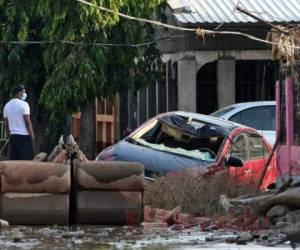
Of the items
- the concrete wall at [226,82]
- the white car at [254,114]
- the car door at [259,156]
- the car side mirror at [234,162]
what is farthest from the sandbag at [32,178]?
the concrete wall at [226,82]

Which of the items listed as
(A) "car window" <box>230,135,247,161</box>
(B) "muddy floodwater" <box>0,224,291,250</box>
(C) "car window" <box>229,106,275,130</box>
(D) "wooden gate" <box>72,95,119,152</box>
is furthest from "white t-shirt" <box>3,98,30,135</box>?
(D) "wooden gate" <box>72,95,119,152</box>

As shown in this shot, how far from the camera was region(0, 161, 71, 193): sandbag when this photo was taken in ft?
49.6

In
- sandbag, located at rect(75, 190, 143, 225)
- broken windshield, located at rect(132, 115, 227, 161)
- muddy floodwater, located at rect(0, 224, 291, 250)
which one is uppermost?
broken windshield, located at rect(132, 115, 227, 161)

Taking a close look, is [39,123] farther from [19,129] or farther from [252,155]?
[252,155]

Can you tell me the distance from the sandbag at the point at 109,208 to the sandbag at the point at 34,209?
0.24 meters

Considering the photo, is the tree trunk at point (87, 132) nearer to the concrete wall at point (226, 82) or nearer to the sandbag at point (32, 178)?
the concrete wall at point (226, 82)

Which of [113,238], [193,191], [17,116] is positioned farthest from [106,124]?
[113,238]

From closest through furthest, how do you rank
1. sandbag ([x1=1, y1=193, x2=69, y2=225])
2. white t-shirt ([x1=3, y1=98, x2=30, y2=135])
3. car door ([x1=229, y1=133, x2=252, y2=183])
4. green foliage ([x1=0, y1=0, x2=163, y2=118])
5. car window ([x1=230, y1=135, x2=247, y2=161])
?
sandbag ([x1=1, y1=193, x2=69, y2=225]), car door ([x1=229, y1=133, x2=252, y2=183]), white t-shirt ([x1=3, y1=98, x2=30, y2=135]), car window ([x1=230, y1=135, x2=247, y2=161]), green foliage ([x1=0, y1=0, x2=163, y2=118])

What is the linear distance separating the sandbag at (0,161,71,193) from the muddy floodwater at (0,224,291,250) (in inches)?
23.1

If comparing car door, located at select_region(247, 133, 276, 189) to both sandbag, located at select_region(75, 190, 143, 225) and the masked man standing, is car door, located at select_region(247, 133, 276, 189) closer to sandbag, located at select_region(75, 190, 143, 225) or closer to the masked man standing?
the masked man standing

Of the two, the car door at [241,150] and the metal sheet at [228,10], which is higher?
the metal sheet at [228,10]

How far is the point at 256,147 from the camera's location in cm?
2034

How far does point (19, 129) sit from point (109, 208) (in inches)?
176

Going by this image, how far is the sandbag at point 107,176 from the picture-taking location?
50.6 ft
